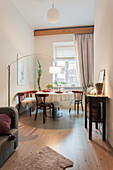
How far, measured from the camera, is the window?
5.66 m

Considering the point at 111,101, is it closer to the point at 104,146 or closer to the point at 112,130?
the point at 112,130

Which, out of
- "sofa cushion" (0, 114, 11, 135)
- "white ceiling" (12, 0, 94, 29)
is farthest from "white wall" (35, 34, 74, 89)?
"sofa cushion" (0, 114, 11, 135)

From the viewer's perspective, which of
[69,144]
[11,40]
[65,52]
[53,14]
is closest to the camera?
[69,144]

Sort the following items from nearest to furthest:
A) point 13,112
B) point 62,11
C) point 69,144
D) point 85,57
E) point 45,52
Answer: point 13,112 → point 69,144 → point 62,11 → point 85,57 → point 45,52

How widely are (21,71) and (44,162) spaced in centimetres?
330

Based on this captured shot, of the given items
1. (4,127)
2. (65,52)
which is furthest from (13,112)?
(65,52)

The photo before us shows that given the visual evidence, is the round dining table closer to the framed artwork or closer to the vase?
the vase

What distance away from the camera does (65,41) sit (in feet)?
17.5

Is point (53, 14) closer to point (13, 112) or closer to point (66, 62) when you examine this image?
point (66, 62)

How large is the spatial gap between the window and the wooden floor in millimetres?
2878

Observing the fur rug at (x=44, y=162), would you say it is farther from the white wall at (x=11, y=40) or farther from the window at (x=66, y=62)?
the window at (x=66, y=62)

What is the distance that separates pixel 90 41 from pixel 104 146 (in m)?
4.18

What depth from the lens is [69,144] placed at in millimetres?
2143

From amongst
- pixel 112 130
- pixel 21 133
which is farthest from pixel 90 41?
pixel 21 133
